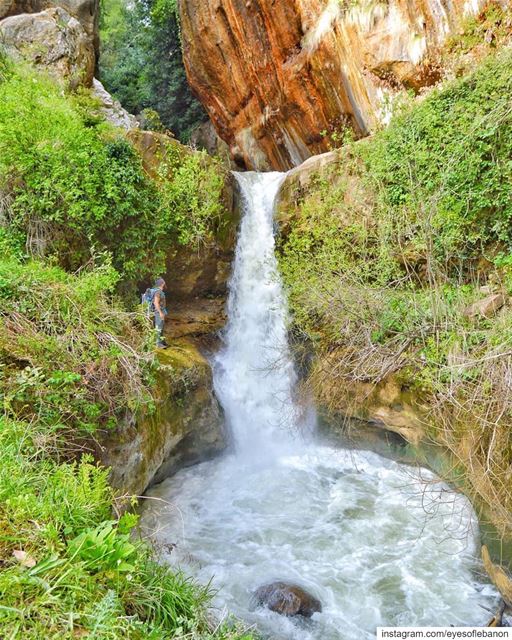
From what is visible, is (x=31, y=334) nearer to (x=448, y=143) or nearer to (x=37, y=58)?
(x=448, y=143)

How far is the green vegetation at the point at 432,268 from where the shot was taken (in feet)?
14.3

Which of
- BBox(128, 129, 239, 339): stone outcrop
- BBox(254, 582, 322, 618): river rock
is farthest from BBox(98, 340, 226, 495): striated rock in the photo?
BBox(254, 582, 322, 618): river rock

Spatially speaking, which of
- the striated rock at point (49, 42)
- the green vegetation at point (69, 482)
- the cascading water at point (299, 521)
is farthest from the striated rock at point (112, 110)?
the green vegetation at point (69, 482)

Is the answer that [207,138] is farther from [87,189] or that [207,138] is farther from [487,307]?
[487,307]

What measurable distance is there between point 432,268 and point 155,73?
1651cm

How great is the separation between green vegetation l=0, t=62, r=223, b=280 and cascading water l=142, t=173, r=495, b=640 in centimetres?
228

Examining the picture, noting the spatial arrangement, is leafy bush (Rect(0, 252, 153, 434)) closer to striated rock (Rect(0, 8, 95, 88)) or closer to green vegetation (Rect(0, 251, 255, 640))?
green vegetation (Rect(0, 251, 255, 640))

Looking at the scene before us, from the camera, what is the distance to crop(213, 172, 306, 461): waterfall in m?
7.92

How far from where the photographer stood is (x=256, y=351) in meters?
8.73

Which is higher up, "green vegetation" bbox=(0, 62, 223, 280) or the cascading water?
"green vegetation" bbox=(0, 62, 223, 280)

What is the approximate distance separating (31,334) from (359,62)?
9.86 metres

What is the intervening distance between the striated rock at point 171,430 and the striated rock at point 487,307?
3.99 metres

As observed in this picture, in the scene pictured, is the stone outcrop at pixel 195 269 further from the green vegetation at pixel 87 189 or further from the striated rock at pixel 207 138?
the striated rock at pixel 207 138

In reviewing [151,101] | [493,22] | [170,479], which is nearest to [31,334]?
[170,479]
